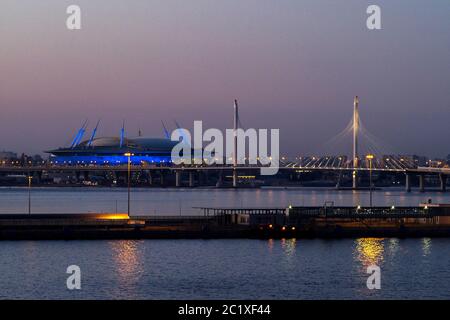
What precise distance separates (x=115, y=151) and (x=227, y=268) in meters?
103

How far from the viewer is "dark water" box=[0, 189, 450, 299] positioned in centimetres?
2034

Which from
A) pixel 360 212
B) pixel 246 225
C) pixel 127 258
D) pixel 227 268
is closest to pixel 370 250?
pixel 246 225

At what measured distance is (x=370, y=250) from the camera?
28.0 metres

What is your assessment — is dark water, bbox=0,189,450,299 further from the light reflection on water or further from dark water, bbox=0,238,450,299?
the light reflection on water

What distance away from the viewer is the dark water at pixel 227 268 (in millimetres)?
20344

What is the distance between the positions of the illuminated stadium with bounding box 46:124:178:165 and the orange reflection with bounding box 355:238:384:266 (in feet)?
301

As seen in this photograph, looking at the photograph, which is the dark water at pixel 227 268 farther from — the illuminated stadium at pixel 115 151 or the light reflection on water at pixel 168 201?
the illuminated stadium at pixel 115 151

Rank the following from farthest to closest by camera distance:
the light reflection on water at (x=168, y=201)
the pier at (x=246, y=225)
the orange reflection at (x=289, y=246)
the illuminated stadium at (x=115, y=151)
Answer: the illuminated stadium at (x=115, y=151), the light reflection on water at (x=168, y=201), the pier at (x=246, y=225), the orange reflection at (x=289, y=246)

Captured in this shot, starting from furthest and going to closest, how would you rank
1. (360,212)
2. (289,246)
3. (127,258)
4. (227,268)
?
(360,212) → (289,246) → (127,258) → (227,268)

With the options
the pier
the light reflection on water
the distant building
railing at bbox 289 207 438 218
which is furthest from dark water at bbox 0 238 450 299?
the distant building

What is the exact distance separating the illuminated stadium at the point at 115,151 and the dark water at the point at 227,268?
306ft

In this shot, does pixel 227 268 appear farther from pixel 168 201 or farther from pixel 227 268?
pixel 168 201

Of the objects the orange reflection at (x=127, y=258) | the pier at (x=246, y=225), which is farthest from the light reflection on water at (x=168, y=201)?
the orange reflection at (x=127, y=258)
